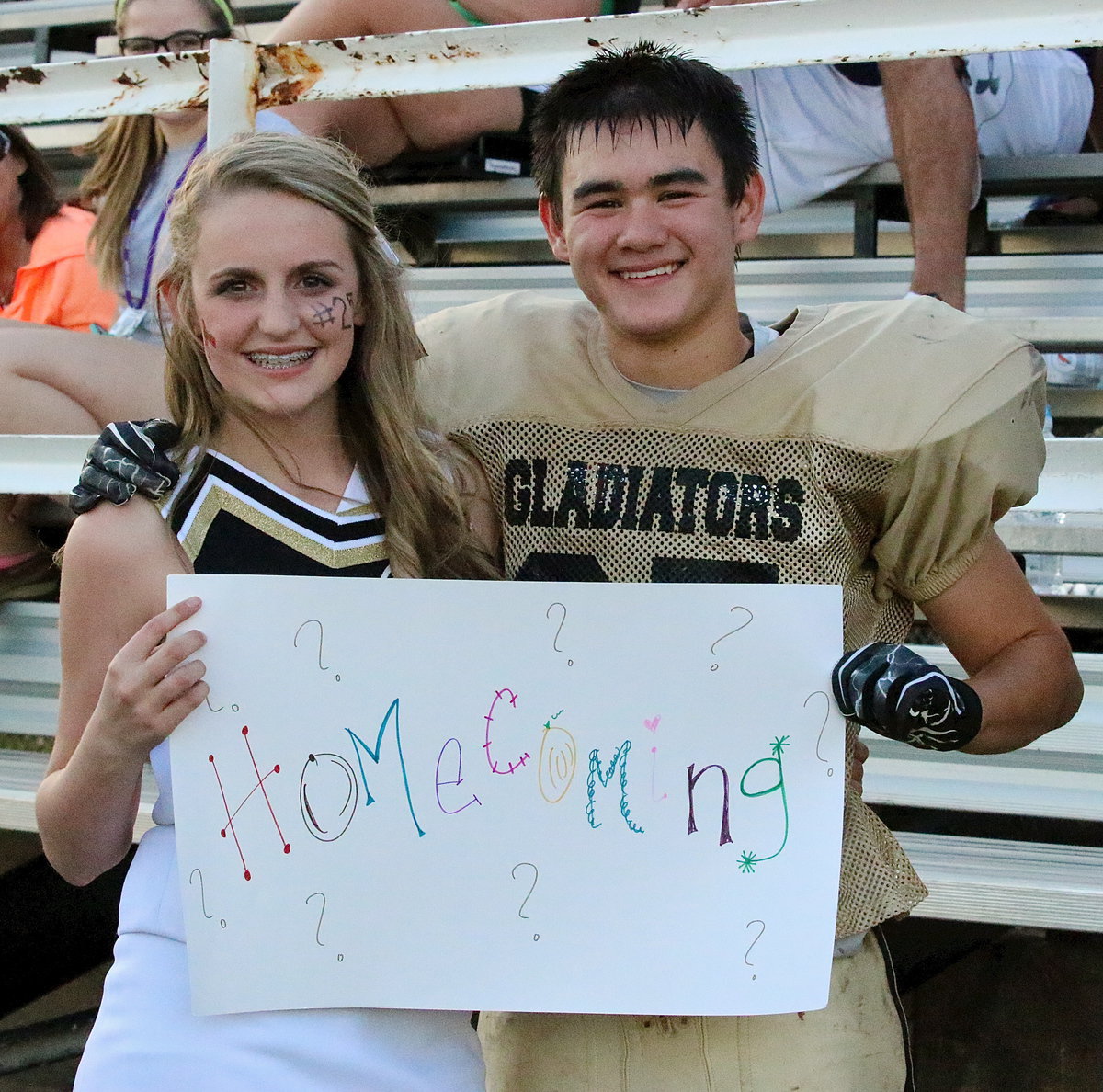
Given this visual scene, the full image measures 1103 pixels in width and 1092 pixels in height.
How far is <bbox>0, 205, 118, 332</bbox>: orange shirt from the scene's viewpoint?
2.81 m

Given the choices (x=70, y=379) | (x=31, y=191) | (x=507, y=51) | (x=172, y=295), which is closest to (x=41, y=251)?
(x=31, y=191)

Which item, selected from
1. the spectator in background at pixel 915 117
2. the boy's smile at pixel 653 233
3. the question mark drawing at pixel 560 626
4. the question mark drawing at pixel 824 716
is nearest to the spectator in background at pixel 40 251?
the spectator in background at pixel 915 117

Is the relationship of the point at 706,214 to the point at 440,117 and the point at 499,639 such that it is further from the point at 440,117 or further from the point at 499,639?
the point at 440,117

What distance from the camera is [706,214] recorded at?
1283 mm

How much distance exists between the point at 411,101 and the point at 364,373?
152cm

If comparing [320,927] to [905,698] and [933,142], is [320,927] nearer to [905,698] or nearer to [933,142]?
[905,698]

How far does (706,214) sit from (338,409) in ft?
1.44

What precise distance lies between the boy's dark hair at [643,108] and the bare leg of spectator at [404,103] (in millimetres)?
1051

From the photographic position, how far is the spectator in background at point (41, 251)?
2.81 metres

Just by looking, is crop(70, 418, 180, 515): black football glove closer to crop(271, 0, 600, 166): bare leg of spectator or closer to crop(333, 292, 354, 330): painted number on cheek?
crop(333, 292, 354, 330): painted number on cheek

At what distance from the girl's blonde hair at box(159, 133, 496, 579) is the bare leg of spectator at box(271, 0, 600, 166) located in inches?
42.4

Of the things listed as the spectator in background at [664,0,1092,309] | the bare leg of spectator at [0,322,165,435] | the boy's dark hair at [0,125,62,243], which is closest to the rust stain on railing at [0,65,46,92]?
the bare leg of spectator at [0,322,165,435]

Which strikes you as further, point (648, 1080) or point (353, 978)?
point (648, 1080)

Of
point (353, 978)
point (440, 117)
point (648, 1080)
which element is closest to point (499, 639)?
point (353, 978)
